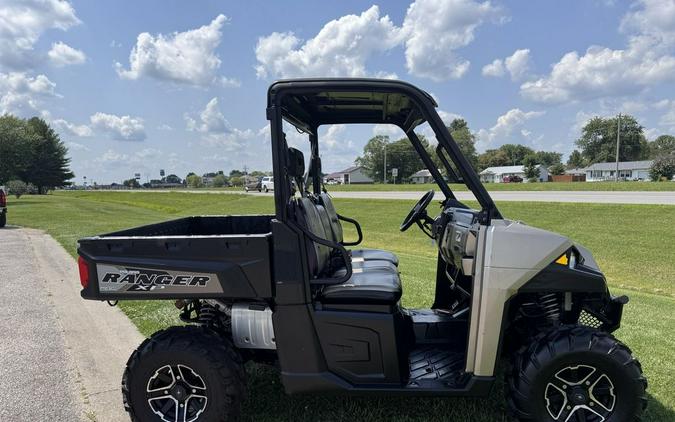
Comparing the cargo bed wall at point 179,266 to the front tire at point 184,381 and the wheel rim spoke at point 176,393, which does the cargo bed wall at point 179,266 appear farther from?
the wheel rim spoke at point 176,393

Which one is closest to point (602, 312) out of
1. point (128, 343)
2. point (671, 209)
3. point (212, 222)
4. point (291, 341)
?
point (291, 341)

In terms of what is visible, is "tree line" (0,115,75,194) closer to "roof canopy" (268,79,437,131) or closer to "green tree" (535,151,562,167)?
A: "roof canopy" (268,79,437,131)

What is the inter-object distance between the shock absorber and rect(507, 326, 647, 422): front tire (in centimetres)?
29

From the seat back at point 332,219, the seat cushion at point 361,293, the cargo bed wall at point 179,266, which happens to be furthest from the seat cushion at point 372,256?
the cargo bed wall at point 179,266

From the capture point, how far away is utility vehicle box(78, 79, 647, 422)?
2488 millimetres

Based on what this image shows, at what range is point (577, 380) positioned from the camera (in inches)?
99.7

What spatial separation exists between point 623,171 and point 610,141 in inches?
679

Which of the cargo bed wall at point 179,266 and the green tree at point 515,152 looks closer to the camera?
the cargo bed wall at point 179,266

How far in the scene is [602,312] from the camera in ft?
9.52

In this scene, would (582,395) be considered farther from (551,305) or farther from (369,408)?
(369,408)

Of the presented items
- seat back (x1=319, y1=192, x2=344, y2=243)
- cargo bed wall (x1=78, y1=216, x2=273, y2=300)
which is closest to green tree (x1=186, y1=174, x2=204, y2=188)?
seat back (x1=319, y1=192, x2=344, y2=243)

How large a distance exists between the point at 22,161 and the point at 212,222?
4617cm

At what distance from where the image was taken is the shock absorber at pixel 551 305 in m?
2.84

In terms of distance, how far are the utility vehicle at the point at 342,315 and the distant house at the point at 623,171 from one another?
73742mm
